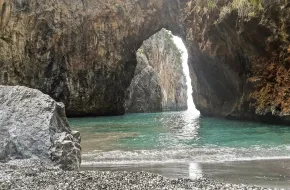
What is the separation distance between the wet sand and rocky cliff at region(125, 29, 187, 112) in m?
48.9

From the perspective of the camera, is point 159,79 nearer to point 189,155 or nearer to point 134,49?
point 134,49

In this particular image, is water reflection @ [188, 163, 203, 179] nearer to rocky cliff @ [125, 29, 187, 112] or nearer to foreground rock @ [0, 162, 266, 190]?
foreground rock @ [0, 162, 266, 190]

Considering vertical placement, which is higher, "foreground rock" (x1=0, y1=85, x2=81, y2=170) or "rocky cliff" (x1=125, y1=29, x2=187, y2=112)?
"rocky cliff" (x1=125, y1=29, x2=187, y2=112)

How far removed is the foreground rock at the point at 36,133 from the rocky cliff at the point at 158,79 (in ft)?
162

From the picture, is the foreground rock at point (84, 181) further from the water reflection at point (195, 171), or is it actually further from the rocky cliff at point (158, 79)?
the rocky cliff at point (158, 79)

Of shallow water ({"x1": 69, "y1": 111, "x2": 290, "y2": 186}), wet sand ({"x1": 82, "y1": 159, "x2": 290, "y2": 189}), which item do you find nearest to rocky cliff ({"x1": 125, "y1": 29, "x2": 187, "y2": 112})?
shallow water ({"x1": 69, "y1": 111, "x2": 290, "y2": 186})

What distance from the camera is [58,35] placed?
114 feet

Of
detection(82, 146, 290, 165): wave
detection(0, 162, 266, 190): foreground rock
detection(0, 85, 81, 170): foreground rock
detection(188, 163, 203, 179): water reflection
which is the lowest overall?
detection(82, 146, 290, 165): wave

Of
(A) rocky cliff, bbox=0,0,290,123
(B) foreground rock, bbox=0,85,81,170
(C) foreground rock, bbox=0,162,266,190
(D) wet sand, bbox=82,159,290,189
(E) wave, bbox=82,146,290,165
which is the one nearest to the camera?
(C) foreground rock, bbox=0,162,266,190

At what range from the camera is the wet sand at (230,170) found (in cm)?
657

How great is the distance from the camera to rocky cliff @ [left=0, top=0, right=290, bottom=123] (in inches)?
894

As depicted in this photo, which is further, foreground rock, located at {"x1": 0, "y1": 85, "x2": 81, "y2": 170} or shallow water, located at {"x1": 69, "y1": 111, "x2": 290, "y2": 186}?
shallow water, located at {"x1": 69, "y1": 111, "x2": 290, "y2": 186}

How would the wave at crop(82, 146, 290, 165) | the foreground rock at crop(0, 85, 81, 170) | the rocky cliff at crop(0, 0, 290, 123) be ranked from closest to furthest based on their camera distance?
the foreground rock at crop(0, 85, 81, 170) → the wave at crop(82, 146, 290, 165) → the rocky cliff at crop(0, 0, 290, 123)

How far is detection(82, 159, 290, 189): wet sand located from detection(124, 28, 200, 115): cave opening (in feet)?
127
